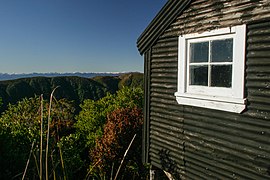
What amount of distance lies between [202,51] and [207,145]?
6.00 feet

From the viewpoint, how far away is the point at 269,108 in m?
3.81

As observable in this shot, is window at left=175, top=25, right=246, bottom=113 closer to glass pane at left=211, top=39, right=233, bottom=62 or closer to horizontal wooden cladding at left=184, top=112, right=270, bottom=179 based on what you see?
glass pane at left=211, top=39, right=233, bottom=62

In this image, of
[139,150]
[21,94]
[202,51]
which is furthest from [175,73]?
[21,94]

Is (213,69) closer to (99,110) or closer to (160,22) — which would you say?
(160,22)

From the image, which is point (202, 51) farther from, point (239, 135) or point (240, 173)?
point (240, 173)

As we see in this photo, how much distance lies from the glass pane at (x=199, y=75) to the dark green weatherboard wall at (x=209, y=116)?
448 mm

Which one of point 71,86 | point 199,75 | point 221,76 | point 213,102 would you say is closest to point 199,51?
point 199,75

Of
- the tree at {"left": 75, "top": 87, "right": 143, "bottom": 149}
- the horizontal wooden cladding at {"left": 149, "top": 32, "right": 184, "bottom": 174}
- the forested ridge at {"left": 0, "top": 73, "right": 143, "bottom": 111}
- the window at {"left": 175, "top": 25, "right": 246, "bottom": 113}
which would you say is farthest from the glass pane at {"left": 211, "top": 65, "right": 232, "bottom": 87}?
the forested ridge at {"left": 0, "top": 73, "right": 143, "bottom": 111}

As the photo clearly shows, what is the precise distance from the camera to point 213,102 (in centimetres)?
455

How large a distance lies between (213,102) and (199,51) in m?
1.07

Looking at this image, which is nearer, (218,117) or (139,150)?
(218,117)

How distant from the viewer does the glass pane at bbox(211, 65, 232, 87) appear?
4.36 metres

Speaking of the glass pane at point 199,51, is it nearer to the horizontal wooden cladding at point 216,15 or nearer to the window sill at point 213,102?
the horizontal wooden cladding at point 216,15

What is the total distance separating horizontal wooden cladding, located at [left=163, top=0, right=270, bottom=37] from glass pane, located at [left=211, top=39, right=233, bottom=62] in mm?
289
